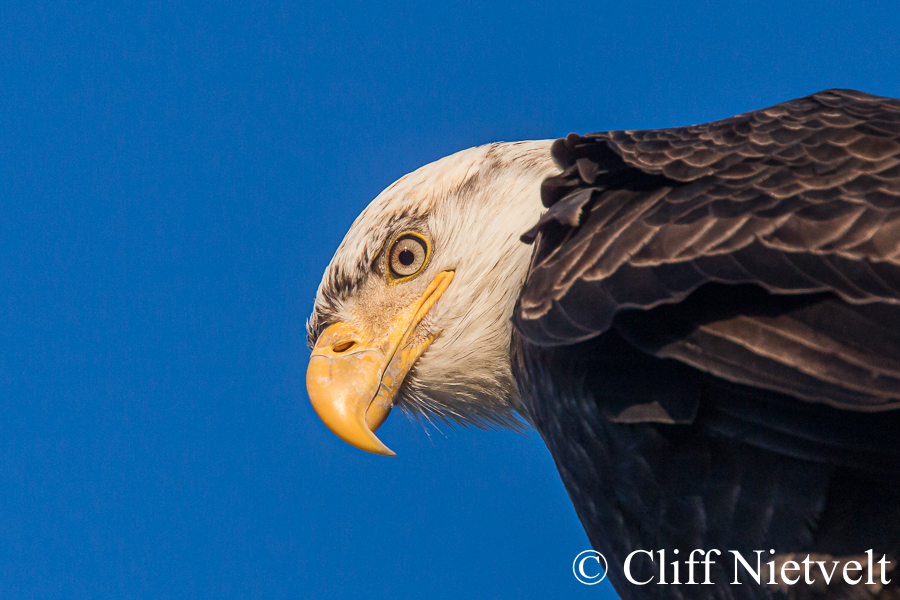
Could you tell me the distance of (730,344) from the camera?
58.8 inches

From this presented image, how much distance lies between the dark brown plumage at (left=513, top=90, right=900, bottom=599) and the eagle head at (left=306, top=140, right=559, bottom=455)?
50 cm

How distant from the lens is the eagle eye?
258 centimetres

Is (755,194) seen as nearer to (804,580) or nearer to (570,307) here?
(570,307)

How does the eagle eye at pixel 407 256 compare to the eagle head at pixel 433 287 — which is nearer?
the eagle head at pixel 433 287

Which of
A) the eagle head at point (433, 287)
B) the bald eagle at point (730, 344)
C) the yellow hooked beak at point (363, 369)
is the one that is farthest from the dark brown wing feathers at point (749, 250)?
the yellow hooked beak at point (363, 369)

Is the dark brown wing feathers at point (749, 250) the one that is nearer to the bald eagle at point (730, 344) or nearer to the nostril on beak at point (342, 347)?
the bald eagle at point (730, 344)

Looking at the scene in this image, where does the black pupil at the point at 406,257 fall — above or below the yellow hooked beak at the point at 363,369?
above

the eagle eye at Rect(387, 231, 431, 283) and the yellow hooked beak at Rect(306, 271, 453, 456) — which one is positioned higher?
the eagle eye at Rect(387, 231, 431, 283)

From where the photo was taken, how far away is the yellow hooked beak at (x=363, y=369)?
7.82 feet

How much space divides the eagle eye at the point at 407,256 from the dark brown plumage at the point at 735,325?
2.23 feet

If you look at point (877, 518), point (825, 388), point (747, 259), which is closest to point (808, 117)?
point (747, 259)

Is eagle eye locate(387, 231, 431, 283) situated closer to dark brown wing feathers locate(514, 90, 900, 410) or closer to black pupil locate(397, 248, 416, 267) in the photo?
black pupil locate(397, 248, 416, 267)

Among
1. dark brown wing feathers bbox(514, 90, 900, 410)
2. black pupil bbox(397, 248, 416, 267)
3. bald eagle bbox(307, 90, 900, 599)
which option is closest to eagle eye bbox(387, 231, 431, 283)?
black pupil bbox(397, 248, 416, 267)

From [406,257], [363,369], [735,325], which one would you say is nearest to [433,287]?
[406,257]
